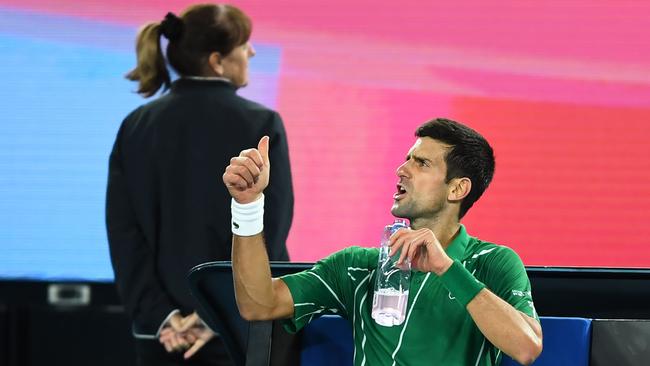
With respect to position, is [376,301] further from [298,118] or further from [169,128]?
[298,118]

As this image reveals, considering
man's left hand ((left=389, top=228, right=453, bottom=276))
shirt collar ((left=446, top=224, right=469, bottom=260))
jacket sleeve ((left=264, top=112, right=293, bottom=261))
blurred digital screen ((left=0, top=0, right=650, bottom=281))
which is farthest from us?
blurred digital screen ((left=0, top=0, right=650, bottom=281))

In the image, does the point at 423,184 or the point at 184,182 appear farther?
the point at 184,182

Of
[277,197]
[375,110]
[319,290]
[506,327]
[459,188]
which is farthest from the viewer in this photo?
[375,110]

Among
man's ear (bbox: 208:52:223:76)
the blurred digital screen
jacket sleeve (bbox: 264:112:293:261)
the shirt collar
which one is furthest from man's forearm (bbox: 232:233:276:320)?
the blurred digital screen

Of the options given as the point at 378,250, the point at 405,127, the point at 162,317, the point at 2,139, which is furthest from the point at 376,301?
the point at 2,139

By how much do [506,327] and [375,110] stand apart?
2118 mm

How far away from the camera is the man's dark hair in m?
2.62

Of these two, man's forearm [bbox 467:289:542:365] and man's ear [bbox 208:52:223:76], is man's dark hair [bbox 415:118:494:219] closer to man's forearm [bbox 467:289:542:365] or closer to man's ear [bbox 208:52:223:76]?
man's forearm [bbox 467:289:542:365]

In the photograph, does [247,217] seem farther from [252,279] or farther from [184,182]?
[184,182]

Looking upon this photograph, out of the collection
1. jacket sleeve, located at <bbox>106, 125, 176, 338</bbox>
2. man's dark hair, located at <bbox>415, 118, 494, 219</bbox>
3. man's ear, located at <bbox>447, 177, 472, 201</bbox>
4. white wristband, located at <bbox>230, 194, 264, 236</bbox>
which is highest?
man's dark hair, located at <bbox>415, 118, 494, 219</bbox>

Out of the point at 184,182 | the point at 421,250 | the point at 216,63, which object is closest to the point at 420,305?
the point at 421,250

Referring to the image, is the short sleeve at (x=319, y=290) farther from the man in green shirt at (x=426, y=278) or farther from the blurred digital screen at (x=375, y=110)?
the blurred digital screen at (x=375, y=110)

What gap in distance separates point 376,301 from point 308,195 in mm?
1944

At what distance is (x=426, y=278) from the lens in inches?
97.5
